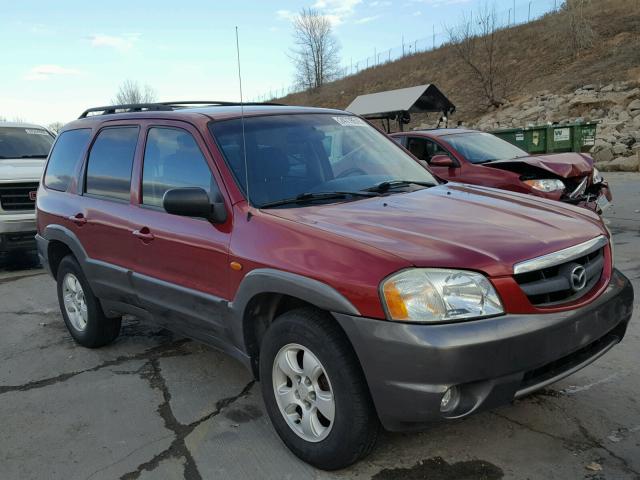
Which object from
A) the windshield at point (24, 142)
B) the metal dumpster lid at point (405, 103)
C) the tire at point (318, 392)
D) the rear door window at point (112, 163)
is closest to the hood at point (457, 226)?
the tire at point (318, 392)

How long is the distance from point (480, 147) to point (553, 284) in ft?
20.5

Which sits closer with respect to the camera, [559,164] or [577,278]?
[577,278]

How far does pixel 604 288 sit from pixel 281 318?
Result: 63.3 inches

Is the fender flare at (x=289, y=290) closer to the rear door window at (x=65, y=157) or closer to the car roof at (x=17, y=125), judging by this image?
the rear door window at (x=65, y=157)

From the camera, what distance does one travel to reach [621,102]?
25.6 meters

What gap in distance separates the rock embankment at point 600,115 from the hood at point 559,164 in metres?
9.94

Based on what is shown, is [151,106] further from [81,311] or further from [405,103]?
[405,103]

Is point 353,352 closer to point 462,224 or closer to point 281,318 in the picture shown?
point 281,318

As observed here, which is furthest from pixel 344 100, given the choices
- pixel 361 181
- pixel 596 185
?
pixel 361 181

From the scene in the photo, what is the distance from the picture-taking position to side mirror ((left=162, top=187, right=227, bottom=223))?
3109mm

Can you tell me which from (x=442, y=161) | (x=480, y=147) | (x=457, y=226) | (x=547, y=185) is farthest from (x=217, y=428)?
(x=480, y=147)

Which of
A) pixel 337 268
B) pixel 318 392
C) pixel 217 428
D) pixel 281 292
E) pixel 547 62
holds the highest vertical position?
pixel 547 62

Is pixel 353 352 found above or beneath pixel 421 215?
beneath

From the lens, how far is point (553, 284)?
2602 mm
